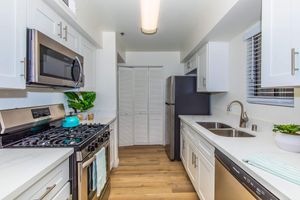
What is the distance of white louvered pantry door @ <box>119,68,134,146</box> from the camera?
5023 millimetres

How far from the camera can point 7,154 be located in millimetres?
1301

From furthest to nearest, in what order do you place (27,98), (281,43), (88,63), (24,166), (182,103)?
(182,103) → (88,63) → (27,98) → (281,43) → (24,166)

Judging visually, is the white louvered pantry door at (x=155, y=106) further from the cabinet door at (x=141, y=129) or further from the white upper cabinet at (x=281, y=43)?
the white upper cabinet at (x=281, y=43)

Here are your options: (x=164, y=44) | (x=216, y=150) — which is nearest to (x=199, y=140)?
(x=216, y=150)

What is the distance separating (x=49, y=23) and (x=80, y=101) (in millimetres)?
1344

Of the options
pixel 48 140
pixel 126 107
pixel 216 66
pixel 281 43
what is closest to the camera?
pixel 281 43

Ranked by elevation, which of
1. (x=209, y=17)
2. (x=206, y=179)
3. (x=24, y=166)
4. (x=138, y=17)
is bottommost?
(x=206, y=179)

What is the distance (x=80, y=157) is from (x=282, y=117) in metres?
1.76

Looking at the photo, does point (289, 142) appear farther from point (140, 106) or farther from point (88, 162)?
point (140, 106)

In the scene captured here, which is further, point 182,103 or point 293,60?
point 182,103

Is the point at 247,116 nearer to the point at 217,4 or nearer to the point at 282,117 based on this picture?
the point at 282,117

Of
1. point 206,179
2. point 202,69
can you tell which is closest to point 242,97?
point 202,69

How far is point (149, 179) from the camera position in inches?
125

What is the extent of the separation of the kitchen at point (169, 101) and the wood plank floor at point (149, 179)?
19 millimetres
